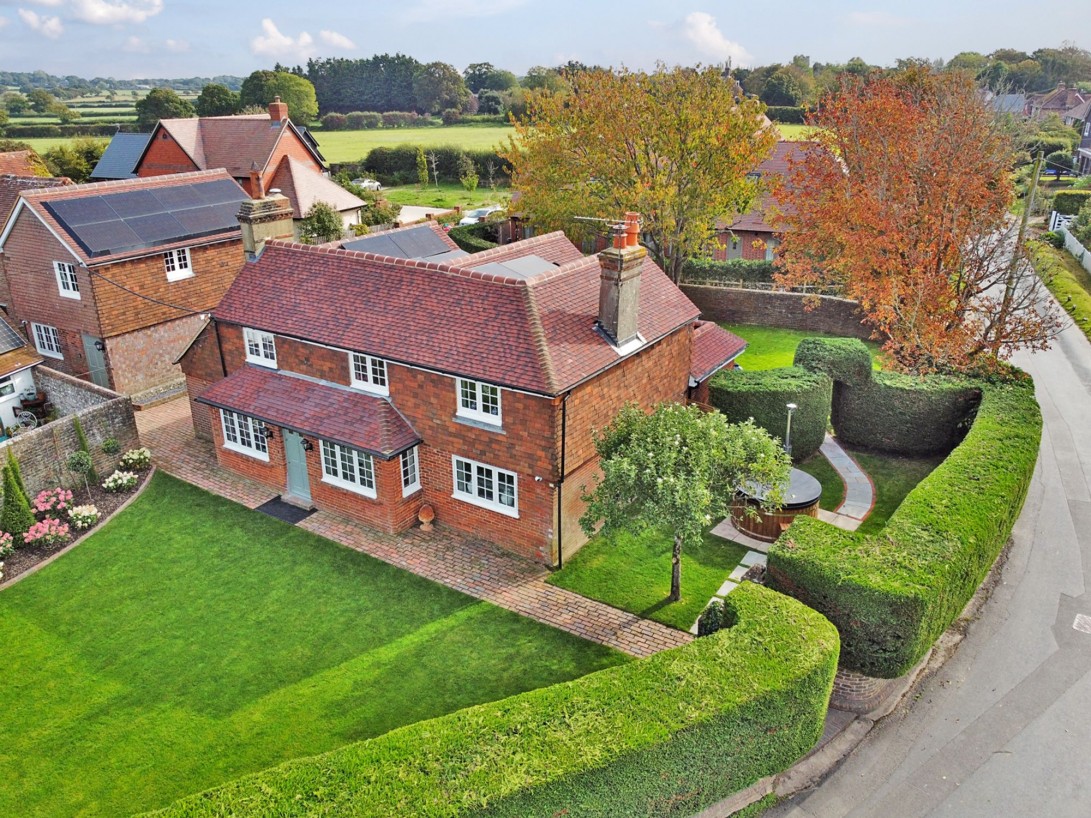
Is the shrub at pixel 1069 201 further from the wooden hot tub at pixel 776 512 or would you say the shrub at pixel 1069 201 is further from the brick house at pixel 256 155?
the wooden hot tub at pixel 776 512

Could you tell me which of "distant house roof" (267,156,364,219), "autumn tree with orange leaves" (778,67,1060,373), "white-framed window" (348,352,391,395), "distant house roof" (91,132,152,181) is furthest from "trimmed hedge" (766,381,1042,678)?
"distant house roof" (91,132,152,181)

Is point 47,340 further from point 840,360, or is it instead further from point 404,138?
point 404,138

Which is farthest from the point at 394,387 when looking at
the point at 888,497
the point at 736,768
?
the point at 888,497

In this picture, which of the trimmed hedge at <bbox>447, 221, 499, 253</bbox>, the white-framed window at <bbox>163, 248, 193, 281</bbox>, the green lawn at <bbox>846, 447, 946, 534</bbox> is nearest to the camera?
the green lawn at <bbox>846, 447, 946, 534</bbox>

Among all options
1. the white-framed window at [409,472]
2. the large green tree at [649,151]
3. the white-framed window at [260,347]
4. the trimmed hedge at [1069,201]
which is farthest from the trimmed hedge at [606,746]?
the trimmed hedge at [1069,201]

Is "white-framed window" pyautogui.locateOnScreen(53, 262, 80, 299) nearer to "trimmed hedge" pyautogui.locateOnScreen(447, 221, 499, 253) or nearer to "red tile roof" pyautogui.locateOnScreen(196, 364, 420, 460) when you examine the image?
"red tile roof" pyautogui.locateOnScreen(196, 364, 420, 460)

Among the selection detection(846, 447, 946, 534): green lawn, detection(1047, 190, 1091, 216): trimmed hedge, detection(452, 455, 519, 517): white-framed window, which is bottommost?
detection(846, 447, 946, 534): green lawn

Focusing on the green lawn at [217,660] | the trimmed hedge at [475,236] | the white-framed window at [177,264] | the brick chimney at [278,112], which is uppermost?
the brick chimney at [278,112]

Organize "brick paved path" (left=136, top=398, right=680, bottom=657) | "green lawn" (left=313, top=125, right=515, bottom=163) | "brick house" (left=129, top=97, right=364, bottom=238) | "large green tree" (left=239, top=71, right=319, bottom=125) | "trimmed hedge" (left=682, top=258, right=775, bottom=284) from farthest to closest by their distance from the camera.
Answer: "large green tree" (left=239, top=71, right=319, bottom=125) < "green lawn" (left=313, top=125, right=515, bottom=163) < "brick house" (left=129, top=97, right=364, bottom=238) < "trimmed hedge" (left=682, top=258, right=775, bottom=284) < "brick paved path" (left=136, top=398, right=680, bottom=657)
